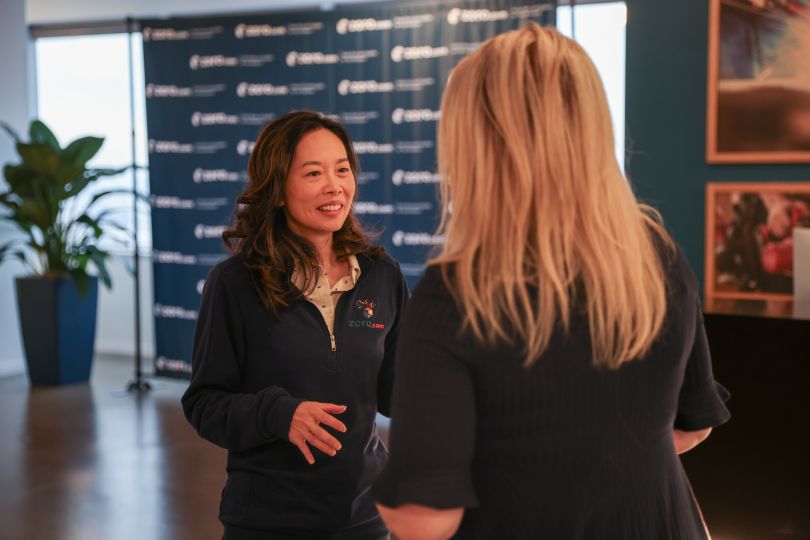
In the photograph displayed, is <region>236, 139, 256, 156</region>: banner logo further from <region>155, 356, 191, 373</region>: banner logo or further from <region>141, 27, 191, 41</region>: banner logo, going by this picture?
<region>155, 356, 191, 373</region>: banner logo

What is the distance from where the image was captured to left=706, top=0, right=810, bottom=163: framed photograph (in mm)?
4148

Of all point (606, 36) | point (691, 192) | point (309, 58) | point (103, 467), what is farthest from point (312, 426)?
point (606, 36)

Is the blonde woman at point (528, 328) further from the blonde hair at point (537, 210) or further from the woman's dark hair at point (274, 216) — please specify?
the woman's dark hair at point (274, 216)

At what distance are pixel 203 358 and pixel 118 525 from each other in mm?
2736

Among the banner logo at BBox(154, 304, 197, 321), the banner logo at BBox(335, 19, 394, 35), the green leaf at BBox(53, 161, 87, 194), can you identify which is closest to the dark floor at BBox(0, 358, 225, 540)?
the banner logo at BBox(154, 304, 197, 321)

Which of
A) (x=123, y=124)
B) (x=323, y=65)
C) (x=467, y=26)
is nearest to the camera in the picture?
(x=467, y=26)

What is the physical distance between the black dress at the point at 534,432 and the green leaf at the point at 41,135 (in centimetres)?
634

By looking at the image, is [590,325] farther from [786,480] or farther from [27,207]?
[27,207]

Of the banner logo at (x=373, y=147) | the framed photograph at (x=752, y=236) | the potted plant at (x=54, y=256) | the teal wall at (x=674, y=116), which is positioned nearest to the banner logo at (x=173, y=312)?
the potted plant at (x=54, y=256)

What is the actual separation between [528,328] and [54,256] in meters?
6.47

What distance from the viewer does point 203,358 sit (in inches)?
71.7

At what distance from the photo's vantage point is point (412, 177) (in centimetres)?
603

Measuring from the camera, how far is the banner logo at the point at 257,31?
6.45 m

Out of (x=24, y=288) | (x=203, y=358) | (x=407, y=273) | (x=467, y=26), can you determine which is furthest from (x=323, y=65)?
(x=203, y=358)
